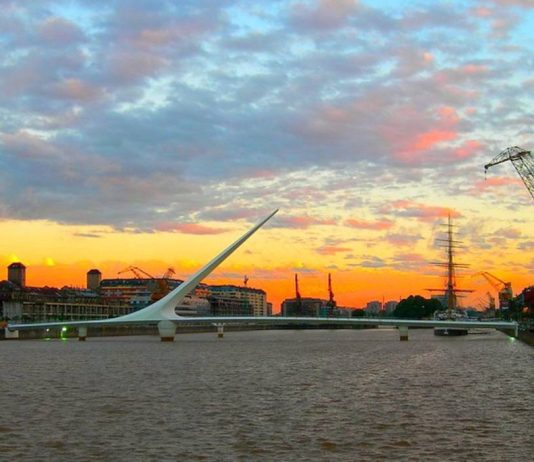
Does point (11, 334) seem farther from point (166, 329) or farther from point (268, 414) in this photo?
point (268, 414)

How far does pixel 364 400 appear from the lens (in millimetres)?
24109

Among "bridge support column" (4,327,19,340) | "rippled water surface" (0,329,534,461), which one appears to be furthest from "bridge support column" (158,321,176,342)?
"rippled water surface" (0,329,534,461)

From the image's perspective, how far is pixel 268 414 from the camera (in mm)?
20766

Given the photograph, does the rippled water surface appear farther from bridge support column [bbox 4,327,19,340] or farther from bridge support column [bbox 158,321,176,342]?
bridge support column [bbox 4,327,19,340]

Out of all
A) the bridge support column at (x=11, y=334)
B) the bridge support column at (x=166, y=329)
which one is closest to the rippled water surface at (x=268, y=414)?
the bridge support column at (x=166, y=329)

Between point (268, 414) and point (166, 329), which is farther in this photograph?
point (166, 329)

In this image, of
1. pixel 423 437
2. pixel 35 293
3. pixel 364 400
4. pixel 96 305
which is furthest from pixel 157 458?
pixel 96 305

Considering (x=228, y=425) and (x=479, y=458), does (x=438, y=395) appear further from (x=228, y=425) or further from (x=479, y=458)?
(x=479, y=458)

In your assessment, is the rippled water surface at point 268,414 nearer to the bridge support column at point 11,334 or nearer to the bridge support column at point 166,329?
the bridge support column at point 166,329

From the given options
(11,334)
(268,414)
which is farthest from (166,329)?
(268,414)

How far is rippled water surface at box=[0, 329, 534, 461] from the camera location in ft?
51.1

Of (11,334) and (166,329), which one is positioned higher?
(166,329)

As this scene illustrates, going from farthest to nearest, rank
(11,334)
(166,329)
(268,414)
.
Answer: (11,334) → (166,329) → (268,414)

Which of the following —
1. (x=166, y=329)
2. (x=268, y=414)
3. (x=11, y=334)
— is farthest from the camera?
(x=11, y=334)
